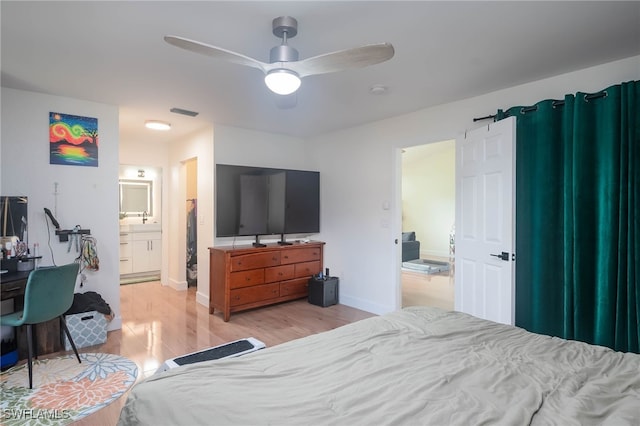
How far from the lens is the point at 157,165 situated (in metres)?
5.64

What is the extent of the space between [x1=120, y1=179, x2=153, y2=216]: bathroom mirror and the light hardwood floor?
209 cm

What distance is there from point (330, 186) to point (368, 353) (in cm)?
369

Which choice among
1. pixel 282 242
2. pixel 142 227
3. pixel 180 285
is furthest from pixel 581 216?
pixel 142 227

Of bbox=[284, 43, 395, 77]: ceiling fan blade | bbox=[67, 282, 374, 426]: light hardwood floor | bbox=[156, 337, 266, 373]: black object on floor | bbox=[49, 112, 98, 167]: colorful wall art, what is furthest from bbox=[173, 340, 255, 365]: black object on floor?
bbox=[49, 112, 98, 167]: colorful wall art

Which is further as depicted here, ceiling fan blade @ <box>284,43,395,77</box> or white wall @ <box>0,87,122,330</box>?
white wall @ <box>0,87,122,330</box>

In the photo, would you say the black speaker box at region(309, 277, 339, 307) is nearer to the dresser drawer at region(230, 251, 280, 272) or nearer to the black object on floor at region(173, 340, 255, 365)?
the dresser drawer at region(230, 251, 280, 272)

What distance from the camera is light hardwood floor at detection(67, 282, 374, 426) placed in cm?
317

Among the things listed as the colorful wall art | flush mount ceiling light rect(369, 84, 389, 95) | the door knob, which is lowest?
the door knob

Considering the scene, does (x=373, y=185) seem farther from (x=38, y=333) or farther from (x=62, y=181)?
(x=38, y=333)

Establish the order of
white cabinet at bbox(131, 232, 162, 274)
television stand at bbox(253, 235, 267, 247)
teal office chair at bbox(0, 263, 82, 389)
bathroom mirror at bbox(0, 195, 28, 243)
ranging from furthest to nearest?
white cabinet at bbox(131, 232, 162, 274), television stand at bbox(253, 235, 267, 247), bathroom mirror at bbox(0, 195, 28, 243), teal office chair at bbox(0, 263, 82, 389)

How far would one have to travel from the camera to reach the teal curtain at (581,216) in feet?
7.80

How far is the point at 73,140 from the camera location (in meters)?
3.46

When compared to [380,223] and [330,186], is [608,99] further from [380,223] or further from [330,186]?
[330,186]

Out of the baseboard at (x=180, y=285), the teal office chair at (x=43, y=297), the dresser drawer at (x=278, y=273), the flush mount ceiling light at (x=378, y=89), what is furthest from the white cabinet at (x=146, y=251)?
the flush mount ceiling light at (x=378, y=89)
